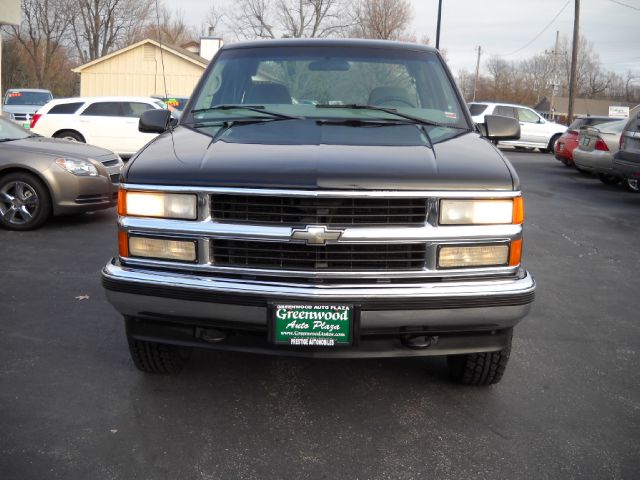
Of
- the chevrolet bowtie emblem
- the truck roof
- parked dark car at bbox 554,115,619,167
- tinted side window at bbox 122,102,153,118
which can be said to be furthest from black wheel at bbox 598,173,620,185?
the chevrolet bowtie emblem

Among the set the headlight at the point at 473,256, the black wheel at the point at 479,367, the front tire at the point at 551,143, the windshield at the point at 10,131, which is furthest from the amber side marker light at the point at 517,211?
the front tire at the point at 551,143

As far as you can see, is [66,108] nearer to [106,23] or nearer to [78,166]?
[78,166]

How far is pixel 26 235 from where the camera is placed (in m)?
7.71

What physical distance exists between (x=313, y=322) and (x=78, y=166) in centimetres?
609

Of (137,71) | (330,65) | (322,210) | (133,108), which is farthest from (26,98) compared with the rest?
(322,210)

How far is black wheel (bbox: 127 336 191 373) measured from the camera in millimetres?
3532

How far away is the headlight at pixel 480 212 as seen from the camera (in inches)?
118

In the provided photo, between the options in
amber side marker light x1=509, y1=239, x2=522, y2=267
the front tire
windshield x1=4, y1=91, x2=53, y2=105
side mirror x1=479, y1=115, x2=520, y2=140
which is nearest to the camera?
amber side marker light x1=509, y1=239, x2=522, y2=267

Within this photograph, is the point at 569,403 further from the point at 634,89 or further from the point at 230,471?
the point at 634,89

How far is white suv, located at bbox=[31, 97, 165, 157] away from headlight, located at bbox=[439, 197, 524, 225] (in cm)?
1479

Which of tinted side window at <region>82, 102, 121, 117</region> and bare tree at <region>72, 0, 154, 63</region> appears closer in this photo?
tinted side window at <region>82, 102, 121, 117</region>

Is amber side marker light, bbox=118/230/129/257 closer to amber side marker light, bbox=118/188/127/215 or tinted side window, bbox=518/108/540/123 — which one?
amber side marker light, bbox=118/188/127/215

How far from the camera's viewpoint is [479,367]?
3518 mm

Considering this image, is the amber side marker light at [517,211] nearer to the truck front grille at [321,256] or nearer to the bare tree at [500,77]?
the truck front grille at [321,256]
